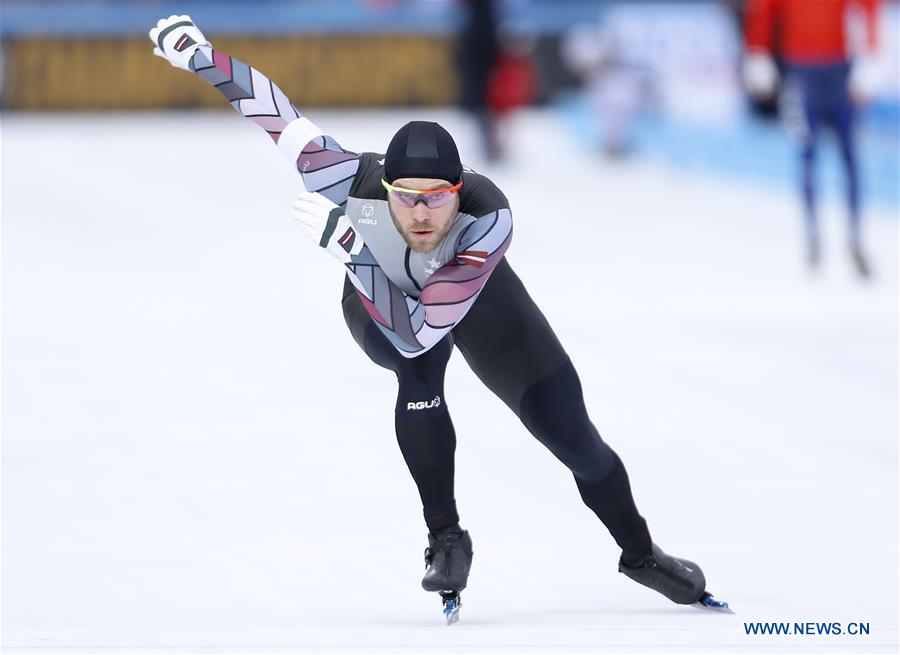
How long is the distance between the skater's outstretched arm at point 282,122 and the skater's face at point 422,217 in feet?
0.77

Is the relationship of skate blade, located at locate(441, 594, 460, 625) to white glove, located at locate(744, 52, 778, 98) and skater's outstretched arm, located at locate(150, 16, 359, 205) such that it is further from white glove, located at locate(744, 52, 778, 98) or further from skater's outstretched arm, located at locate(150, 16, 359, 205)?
white glove, located at locate(744, 52, 778, 98)

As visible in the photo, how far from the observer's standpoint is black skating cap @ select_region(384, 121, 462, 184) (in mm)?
4043

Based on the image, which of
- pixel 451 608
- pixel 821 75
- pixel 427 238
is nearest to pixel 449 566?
pixel 451 608

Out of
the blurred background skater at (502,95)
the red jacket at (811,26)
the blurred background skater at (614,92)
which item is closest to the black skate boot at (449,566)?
the red jacket at (811,26)

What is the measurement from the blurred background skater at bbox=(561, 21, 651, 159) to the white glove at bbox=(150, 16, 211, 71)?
12556 mm

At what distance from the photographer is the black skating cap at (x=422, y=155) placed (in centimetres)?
404

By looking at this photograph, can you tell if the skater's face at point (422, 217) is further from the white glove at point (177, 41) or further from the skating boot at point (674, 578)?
the skating boot at point (674, 578)

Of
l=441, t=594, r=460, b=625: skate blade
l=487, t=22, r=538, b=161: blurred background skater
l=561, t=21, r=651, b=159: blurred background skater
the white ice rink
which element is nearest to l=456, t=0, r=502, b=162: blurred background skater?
l=487, t=22, r=538, b=161: blurred background skater

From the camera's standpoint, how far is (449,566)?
426 cm

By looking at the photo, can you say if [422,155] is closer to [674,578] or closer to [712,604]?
[674,578]

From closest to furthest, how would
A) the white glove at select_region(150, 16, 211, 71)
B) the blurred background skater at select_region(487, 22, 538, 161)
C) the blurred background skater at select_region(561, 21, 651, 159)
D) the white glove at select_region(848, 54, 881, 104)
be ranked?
the white glove at select_region(150, 16, 211, 71) → the white glove at select_region(848, 54, 881, 104) → the blurred background skater at select_region(487, 22, 538, 161) → the blurred background skater at select_region(561, 21, 651, 159)

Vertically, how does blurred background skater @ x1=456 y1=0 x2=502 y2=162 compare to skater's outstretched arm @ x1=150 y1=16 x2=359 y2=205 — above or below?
above

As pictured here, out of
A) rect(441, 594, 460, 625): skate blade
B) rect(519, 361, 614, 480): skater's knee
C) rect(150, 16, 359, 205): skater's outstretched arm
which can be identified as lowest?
rect(441, 594, 460, 625): skate blade

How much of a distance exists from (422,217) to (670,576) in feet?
3.84
